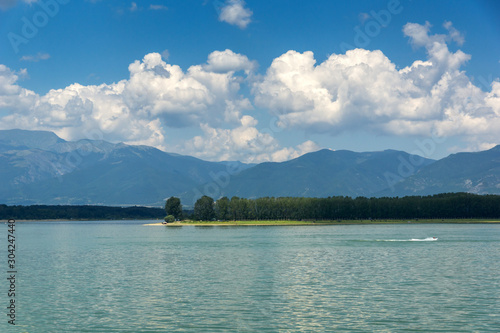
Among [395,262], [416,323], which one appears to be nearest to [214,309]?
[416,323]

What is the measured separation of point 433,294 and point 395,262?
3807 cm

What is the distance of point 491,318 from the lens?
50125 millimetres

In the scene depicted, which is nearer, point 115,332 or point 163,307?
point 115,332

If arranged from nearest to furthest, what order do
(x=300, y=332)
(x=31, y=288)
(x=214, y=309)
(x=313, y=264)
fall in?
(x=300, y=332)
(x=214, y=309)
(x=31, y=288)
(x=313, y=264)

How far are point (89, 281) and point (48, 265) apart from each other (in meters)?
30.3

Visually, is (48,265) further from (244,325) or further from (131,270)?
(244,325)

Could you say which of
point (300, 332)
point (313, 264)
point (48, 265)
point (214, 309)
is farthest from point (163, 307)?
point (48, 265)

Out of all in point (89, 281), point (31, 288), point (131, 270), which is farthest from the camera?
point (131, 270)

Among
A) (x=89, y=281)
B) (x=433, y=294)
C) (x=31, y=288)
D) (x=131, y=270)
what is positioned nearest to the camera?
(x=433, y=294)

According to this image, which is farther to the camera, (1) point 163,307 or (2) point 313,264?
(2) point 313,264

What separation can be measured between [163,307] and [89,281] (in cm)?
2610

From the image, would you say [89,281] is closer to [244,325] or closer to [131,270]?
[131,270]

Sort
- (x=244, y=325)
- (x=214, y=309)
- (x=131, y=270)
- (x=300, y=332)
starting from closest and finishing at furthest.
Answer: (x=300, y=332)
(x=244, y=325)
(x=214, y=309)
(x=131, y=270)

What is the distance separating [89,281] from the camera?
259 feet
